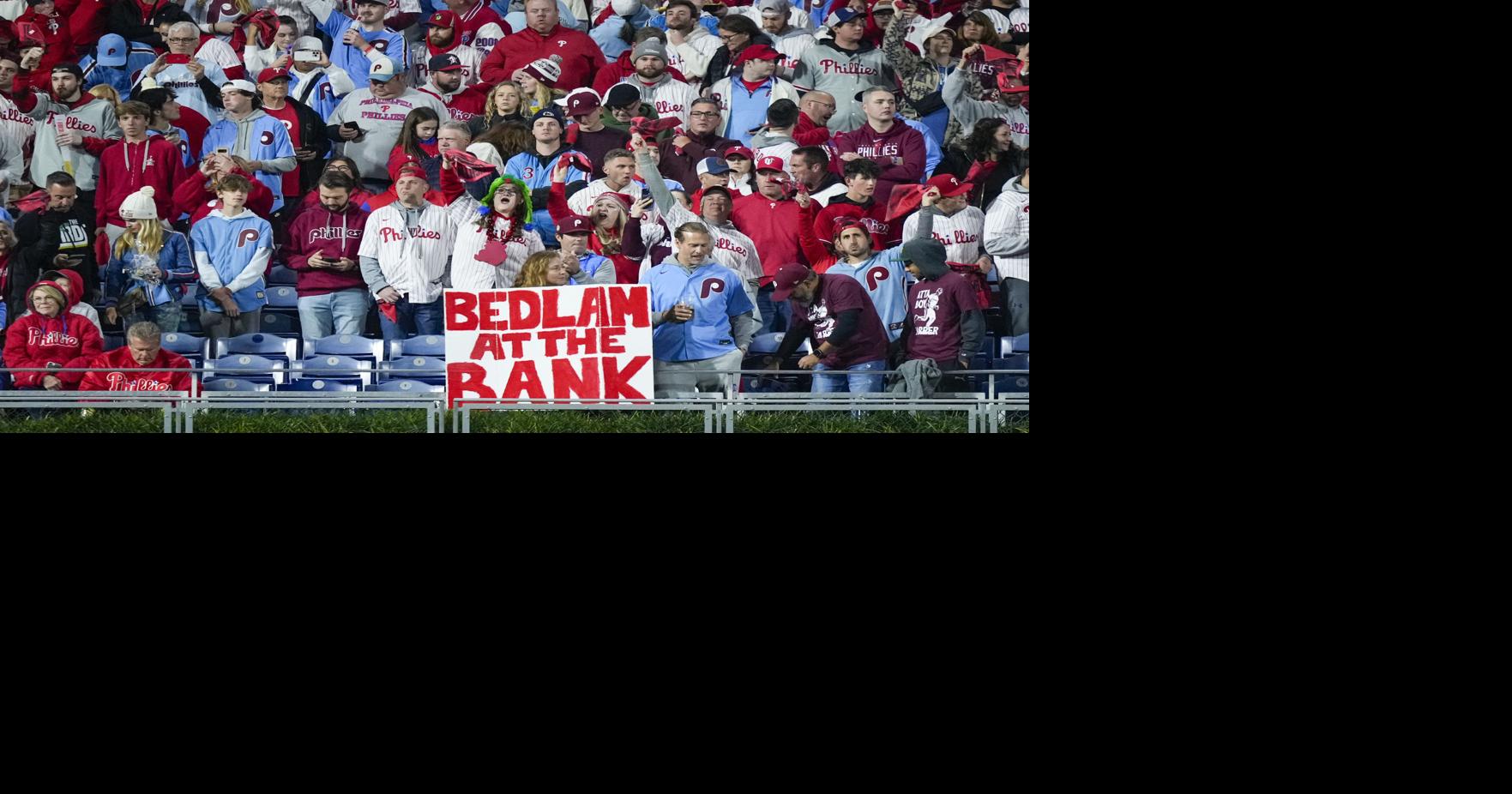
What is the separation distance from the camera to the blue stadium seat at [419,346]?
24.9 feet

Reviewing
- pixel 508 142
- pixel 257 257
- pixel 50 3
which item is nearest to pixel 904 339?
pixel 508 142

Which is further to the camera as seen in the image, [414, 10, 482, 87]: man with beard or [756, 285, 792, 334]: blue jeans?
[756, 285, 792, 334]: blue jeans

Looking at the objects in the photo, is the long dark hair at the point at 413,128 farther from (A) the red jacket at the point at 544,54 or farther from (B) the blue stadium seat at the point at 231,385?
(B) the blue stadium seat at the point at 231,385

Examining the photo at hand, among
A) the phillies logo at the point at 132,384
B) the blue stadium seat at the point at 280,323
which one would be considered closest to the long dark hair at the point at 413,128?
the blue stadium seat at the point at 280,323

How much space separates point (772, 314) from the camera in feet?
25.3

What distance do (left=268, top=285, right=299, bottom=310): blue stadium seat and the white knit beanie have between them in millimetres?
773

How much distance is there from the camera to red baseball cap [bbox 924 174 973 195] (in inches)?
304

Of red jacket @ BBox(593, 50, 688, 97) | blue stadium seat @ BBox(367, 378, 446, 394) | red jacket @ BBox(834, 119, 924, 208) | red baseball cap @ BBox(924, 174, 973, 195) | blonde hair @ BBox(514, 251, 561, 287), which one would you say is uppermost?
red jacket @ BBox(593, 50, 688, 97)

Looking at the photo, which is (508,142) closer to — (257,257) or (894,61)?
(257,257)

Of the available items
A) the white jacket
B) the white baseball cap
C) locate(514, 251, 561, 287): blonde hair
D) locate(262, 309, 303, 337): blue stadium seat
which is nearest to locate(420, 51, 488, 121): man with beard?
the white baseball cap

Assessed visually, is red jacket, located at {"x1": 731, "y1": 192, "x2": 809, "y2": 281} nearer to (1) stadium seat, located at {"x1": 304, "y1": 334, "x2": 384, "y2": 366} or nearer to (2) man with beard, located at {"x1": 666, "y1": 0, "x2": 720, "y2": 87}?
(2) man with beard, located at {"x1": 666, "y1": 0, "x2": 720, "y2": 87}

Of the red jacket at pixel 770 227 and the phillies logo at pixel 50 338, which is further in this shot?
the red jacket at pixel 770 227

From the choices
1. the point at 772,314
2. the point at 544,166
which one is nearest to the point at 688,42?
the point at 544,166

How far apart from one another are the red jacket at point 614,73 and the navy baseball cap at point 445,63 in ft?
2.47
